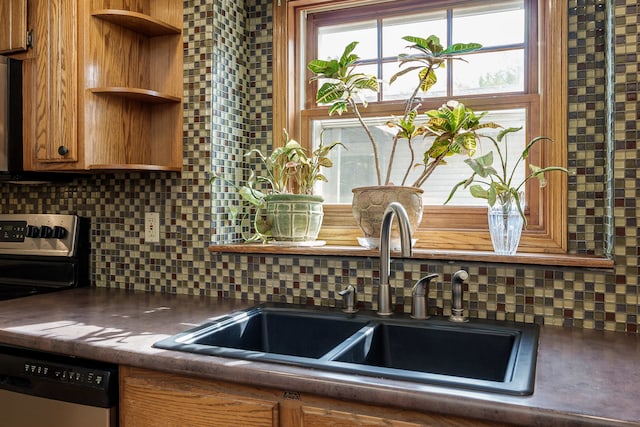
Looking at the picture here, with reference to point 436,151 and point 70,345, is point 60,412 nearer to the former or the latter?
point 70,345

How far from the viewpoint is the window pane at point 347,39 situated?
6.73 feet

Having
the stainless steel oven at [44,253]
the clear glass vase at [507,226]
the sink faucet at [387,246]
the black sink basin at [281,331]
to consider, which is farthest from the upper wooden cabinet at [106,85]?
the clear glass vase at [507,226]

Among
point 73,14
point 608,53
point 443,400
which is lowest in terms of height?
point 443,400

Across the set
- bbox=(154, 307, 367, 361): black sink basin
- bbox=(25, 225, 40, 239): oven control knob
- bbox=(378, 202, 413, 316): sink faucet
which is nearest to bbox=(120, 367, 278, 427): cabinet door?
bbox=(154, 307, 367, 361): black sink basin

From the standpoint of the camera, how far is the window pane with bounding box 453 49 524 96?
5.96 feet

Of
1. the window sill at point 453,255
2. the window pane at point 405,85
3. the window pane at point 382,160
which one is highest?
the window pane at point 405,85

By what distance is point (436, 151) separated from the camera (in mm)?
1726

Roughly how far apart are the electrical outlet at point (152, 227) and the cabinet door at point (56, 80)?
0.36m

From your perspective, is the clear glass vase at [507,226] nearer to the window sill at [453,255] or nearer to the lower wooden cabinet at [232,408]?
the window sill at [453,255]

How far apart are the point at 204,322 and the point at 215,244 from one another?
50 cm

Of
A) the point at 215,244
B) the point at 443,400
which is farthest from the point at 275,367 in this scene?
the point at 215,244

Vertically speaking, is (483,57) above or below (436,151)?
above

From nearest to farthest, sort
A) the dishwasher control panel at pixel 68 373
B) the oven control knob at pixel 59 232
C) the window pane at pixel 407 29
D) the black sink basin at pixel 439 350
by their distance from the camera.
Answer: the dishwasher control panel at pixel 68 373 < the black sink basin at pixel 439 350 < the window pane at pixel 407 29 < the oven control knob at pixel 59 232

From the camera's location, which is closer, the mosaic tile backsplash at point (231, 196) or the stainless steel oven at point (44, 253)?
the mosaic tile backsplash at point (231, 196)
